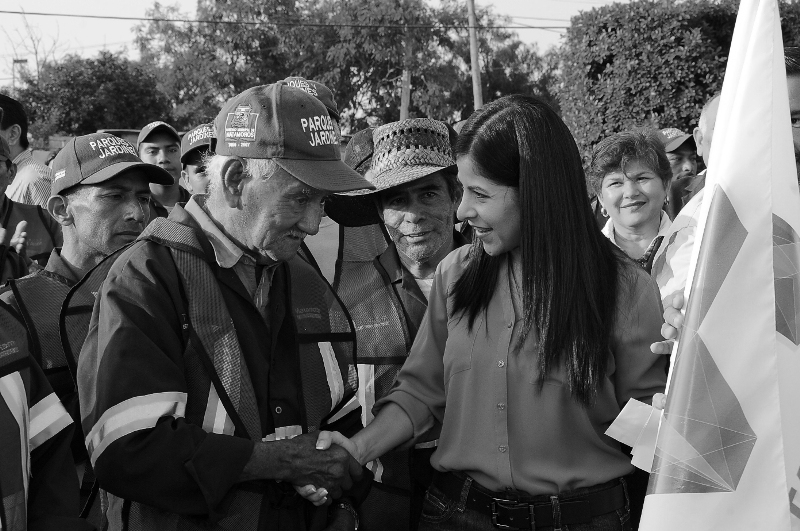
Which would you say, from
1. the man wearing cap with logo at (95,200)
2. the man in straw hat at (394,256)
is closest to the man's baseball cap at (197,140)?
the man wearing cap with logo at (95,200)

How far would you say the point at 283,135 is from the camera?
2.44m

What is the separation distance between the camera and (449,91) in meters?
33.5

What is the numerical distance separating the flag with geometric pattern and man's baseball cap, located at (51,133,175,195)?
245 centimetres

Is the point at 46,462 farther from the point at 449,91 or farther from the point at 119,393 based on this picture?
the point at 449,91

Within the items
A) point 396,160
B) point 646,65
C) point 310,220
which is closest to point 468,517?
point 310,220

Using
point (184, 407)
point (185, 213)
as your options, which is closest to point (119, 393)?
point (184, 407)

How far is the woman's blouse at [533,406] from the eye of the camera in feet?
7.86

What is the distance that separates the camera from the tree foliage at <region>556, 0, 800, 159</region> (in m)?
11.9

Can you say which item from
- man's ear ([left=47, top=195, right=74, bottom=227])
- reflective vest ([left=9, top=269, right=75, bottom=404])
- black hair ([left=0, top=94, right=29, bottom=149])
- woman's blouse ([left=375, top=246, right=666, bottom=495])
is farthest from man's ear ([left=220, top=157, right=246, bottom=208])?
black hair ([left=0, top=94, right=29, bottom=149])

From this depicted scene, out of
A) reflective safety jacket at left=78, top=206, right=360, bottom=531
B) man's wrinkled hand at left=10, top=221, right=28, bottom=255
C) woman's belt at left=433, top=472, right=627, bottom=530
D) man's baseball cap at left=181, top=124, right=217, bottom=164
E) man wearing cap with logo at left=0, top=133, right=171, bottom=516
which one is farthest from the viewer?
man's baseball cap at left=181, top=124, right=217, bottom=164

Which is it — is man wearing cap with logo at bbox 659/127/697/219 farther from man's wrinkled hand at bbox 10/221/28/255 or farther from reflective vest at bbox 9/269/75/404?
reflective vest at bbox 9/269/75/404

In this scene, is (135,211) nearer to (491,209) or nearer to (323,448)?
(323,448)

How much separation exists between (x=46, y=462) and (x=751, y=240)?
1.93m

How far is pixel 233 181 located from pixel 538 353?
1.00m
